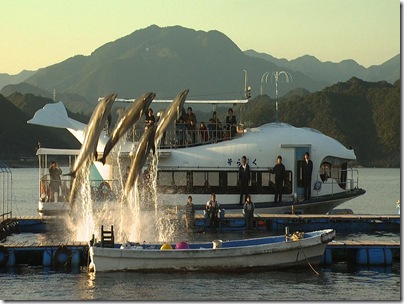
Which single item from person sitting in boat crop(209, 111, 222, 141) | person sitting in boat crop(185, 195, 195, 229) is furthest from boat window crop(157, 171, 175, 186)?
person sitting in boat crop(185, 195, 195, 229)

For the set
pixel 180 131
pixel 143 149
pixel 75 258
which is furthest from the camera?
pixel 180 131

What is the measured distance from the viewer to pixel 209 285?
77.7ft

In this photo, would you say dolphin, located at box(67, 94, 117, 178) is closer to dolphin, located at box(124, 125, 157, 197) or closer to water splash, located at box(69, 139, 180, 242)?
water splash, located at box(69, 139, 180, 242)

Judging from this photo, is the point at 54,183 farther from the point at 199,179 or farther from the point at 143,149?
the point at 143,149

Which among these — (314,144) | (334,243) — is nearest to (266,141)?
(314,144)

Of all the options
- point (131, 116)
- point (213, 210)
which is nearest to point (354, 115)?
point (213, 210)

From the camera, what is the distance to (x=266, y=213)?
37156 millimetres

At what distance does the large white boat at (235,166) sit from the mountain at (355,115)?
77.0m

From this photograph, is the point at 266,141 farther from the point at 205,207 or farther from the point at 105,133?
the point at 105,133

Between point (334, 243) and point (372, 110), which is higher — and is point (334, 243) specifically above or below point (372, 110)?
below

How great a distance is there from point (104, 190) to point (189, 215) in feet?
14.8

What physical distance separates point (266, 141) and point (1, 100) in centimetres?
14257

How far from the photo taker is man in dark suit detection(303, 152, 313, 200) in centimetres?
3634

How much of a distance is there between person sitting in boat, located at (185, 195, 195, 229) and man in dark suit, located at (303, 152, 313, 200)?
16.5ft
